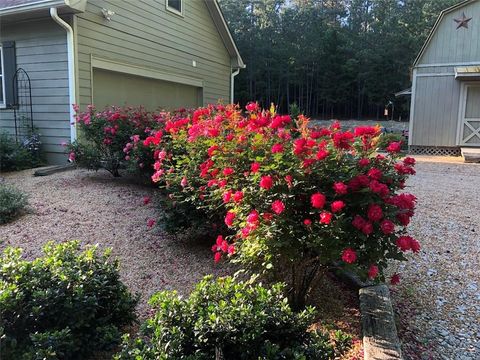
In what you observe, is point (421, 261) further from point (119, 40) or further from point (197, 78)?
point (197, 78)

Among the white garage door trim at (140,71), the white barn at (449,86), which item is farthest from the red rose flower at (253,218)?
the white barn at (449,86)

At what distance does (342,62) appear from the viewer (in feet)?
94.9

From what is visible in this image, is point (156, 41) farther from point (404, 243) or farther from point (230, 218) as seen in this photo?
point (404, 243)

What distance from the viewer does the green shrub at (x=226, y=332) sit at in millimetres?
1891

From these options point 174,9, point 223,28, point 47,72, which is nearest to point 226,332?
point 47,72

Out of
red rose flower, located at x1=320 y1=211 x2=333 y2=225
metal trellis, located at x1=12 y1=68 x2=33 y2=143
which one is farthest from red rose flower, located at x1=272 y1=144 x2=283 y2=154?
metal trellis, located at x1=12 y1=68 x2=33 y2=143

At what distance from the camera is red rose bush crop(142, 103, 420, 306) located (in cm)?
225

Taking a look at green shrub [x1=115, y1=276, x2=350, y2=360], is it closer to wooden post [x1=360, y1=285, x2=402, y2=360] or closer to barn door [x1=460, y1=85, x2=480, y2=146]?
wooden post [x1=360, y1=285, x2=402, y2=360]

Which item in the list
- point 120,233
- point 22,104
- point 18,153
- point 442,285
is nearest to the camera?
point 442,285

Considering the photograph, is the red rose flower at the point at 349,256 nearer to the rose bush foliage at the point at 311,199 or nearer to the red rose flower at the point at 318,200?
the rose bush foliage at the point at 311,199

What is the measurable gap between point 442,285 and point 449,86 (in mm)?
10677

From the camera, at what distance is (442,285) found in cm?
338

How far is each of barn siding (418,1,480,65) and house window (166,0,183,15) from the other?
7235mm

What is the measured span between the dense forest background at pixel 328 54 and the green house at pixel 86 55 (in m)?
18.9
